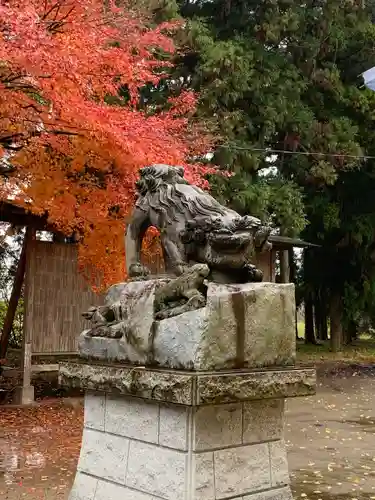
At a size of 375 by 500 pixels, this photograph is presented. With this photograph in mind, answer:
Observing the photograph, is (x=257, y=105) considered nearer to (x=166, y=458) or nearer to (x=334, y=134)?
(x=334, y=134)

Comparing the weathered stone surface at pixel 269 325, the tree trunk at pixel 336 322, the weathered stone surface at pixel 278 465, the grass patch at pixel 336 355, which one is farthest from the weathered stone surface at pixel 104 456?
the tree trunk at pixel 336 322

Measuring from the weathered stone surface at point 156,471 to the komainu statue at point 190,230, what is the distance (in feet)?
4.08

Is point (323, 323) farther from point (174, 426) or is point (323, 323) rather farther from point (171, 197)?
point (174, 426)

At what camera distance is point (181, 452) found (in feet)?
→ 13.2

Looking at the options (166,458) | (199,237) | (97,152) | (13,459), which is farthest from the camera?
(97,152)

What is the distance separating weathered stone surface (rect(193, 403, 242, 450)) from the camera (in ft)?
13.2

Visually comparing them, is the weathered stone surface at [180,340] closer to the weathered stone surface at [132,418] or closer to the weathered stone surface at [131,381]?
the weathered stone surface at [131,381]

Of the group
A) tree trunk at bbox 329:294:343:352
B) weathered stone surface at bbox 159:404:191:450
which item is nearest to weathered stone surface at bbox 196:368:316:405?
weathered stone surface at bbox 159:404:191:450

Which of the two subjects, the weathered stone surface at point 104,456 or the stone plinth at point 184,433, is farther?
the weathered stone surface at point 104,456

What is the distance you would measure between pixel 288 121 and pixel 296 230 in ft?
9.55

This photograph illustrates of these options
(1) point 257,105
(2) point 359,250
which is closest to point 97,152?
(1) point 257,105

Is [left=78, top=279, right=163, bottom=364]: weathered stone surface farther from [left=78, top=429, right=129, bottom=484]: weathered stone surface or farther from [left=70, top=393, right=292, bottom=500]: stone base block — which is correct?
[left=78, top=429, right=129, bottom=484]: weathered stone surface

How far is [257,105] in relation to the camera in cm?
1569

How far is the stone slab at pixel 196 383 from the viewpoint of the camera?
384 centimetres
